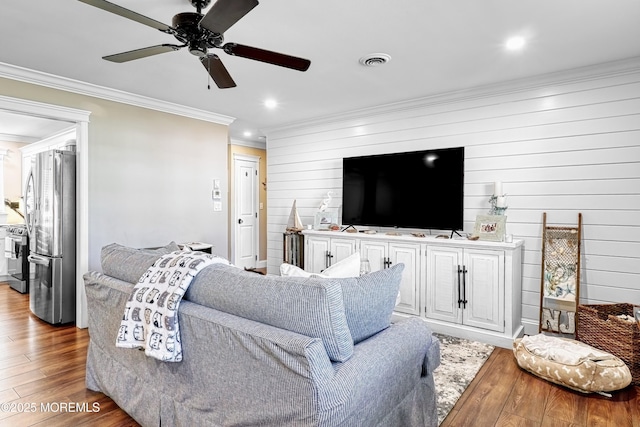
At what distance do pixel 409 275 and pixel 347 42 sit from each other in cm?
234

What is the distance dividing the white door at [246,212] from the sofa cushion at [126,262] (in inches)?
167

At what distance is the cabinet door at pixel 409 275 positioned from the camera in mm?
3719

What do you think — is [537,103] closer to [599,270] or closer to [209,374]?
[599,270]

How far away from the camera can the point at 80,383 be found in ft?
8.38

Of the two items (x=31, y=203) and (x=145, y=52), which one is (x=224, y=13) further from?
(x=31, y=203)

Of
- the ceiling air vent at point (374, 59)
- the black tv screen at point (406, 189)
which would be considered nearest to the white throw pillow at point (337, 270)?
the ceiling air vent at point (374, 59)

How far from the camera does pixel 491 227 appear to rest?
3.42 meters

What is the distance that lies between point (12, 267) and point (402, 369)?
6194mm

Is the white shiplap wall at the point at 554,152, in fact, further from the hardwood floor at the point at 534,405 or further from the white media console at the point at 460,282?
the hardwood floor at the point at 534,405

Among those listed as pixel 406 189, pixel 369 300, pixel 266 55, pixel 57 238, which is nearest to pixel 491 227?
pixel 406 189

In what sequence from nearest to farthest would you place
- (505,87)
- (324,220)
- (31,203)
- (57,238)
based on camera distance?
1. (505,87)
2. (57,238)
3. (31,203)
4. (324,220)

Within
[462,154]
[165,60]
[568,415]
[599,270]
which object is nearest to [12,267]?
[165,60]

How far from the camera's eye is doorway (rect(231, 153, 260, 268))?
→ 6.62 m

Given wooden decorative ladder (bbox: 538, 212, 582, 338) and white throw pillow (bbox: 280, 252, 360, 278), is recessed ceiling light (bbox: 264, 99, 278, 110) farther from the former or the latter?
wooden decorative ladder (bbox: 538, 212, 582, 338)
